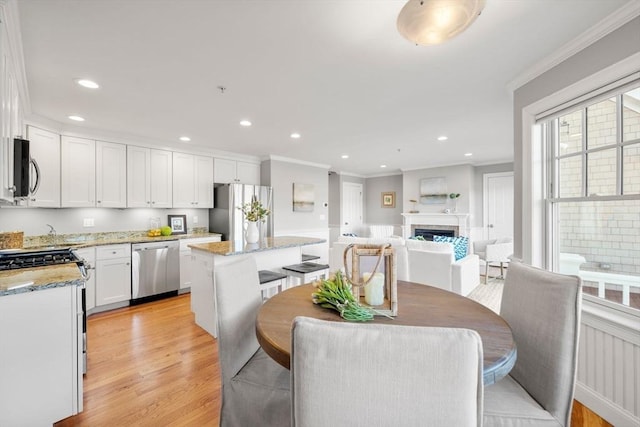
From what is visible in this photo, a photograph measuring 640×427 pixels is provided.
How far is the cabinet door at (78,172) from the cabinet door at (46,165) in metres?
0.07

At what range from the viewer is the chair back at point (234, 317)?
1327 millimetres

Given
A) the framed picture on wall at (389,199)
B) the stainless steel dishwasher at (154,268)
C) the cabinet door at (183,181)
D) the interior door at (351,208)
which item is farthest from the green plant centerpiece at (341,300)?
the framed picture on wall at (389,199)

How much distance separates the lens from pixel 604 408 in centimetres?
168

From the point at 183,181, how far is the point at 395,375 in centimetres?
471

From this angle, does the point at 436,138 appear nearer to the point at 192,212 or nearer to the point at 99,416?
the point at 192,212

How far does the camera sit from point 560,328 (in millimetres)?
1097

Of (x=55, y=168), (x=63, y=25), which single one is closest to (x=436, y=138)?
(x=63, y=25)

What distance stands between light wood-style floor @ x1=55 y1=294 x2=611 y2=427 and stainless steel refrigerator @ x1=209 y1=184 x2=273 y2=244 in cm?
164

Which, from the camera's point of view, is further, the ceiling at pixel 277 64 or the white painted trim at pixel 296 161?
the white painted trim at pixel 296 161

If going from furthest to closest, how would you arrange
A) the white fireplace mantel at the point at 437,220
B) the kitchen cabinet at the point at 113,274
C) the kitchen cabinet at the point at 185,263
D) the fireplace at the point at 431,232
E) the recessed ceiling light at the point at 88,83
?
the fireplace at the point at 431,232 → the white fireplace mantel at the point at 437,220 → the kitchen cabinet at the point at 185,263 → the kitchen cabinet at the point at 113,274 → the recessed ceiling light at the point at 88,83

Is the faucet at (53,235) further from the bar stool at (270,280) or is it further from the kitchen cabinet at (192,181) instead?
the bar stool at (270,280)

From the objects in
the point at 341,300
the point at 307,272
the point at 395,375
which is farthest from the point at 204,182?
the point at 395,375

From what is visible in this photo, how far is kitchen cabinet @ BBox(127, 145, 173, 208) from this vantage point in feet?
13.2

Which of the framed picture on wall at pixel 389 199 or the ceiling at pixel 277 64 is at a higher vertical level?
the ceiling at pixel 277 64
